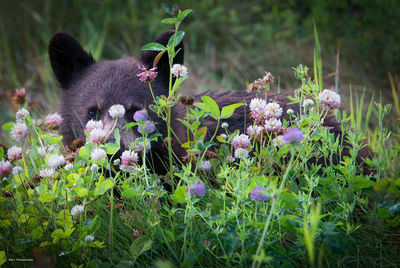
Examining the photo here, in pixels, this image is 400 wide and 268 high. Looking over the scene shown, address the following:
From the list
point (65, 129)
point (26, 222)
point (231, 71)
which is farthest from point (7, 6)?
point (26, 222)

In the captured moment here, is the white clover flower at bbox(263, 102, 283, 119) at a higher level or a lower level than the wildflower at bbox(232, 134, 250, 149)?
higher

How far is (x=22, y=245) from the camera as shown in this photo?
6.38 feet

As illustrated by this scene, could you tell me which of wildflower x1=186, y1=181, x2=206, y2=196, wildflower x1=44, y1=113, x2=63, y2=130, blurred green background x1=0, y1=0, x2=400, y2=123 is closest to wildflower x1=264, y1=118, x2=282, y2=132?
wildflower x1=186, y1=181, x2=206, y2=196

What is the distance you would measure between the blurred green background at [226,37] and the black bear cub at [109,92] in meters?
1.67

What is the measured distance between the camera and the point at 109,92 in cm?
302

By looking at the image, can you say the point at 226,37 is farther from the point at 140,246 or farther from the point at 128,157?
the point at 140,246

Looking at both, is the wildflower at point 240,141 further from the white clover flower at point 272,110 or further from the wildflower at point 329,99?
the wildflower at point 329,99

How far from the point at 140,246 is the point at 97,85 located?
1.58m

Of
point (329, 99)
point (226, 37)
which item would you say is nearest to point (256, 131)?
point (329, 99)

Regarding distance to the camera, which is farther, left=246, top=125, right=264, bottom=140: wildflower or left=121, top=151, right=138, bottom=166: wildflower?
left=246, top=125, right=264, bottom=140: wildflower

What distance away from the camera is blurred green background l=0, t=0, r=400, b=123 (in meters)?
5.64

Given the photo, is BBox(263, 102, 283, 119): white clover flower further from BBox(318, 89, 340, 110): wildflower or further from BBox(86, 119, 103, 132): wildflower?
BBox(86, 119, 103, 132): wildflower

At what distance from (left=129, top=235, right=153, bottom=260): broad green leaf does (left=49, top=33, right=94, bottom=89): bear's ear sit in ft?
6.36

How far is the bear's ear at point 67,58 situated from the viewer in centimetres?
334
